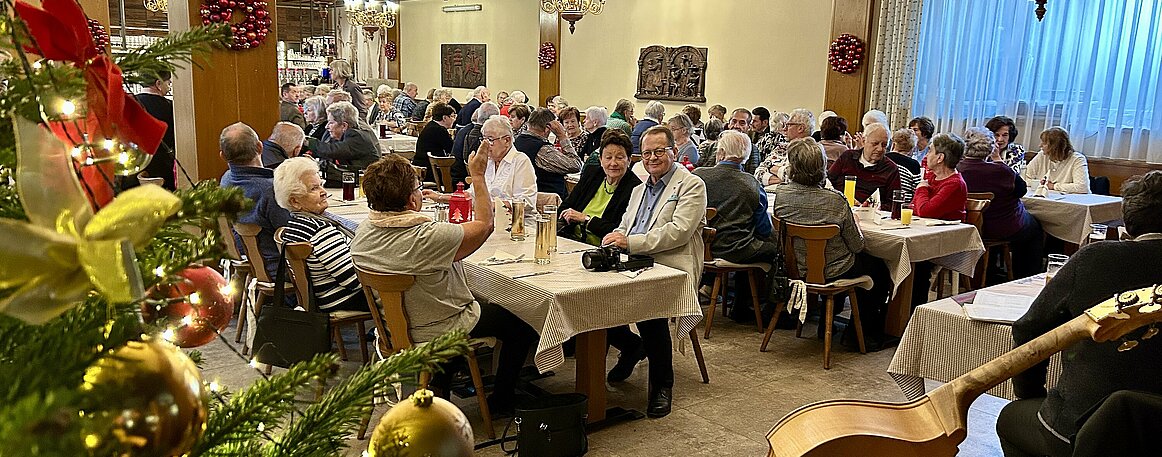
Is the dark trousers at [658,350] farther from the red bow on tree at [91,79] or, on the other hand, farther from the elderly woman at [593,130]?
the elderly woman at [593,130]

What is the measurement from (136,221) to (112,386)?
4.1 inches

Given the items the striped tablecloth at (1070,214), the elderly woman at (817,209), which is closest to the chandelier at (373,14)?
the striped tablecloth at (1070,214)

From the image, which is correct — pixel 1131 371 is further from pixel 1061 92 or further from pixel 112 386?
pixel 1061 92

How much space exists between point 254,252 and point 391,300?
4.36 feet

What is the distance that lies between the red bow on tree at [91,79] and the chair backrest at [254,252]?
371 cm

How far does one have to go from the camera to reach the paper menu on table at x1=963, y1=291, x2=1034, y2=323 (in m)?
3.03

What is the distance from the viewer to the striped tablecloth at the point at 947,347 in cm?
302

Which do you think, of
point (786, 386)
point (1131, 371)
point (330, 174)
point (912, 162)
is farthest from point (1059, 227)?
point (330, 174)

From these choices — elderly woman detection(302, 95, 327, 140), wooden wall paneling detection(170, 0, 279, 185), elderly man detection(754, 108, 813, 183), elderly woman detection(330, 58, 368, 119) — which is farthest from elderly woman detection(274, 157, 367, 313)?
elderly woman detection(330, 58, 368, 119)

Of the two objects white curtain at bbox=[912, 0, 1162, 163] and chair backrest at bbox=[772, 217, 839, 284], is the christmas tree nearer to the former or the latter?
chair backrest at bbox=[772, 217, 839, 284]

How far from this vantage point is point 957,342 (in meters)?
3.12

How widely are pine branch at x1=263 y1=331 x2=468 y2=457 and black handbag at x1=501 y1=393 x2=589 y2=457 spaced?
272 centimetres

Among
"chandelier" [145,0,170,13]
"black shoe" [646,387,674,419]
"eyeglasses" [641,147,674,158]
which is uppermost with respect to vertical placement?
"chandelier" [145,0,170,13]

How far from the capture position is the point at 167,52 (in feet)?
2.13
